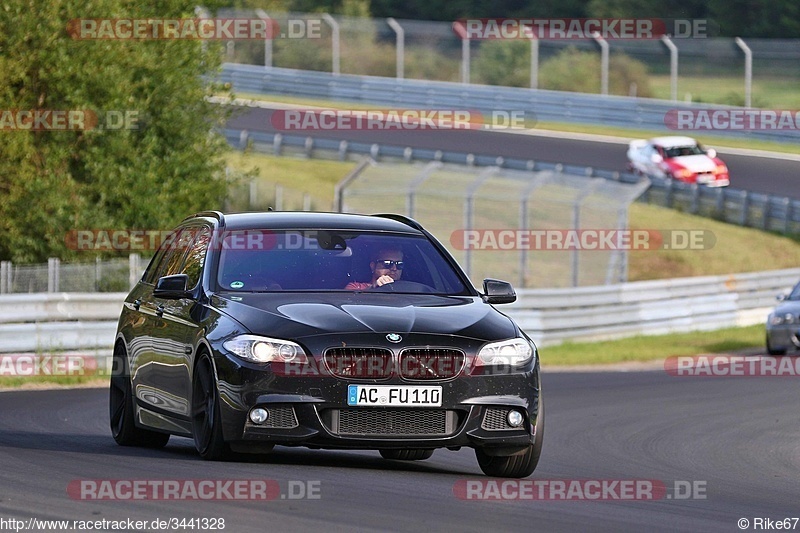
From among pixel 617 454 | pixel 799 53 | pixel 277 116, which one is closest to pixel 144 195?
pixel 617 454

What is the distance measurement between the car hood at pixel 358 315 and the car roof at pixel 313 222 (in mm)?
740

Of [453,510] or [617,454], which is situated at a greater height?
[453,510]

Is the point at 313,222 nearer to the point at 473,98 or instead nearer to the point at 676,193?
the point at 676,193

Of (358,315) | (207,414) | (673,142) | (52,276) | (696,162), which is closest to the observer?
(358,315)

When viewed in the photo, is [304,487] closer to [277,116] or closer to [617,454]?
[617,454]

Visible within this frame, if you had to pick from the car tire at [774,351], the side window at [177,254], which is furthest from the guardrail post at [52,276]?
the car tire at [774,351]

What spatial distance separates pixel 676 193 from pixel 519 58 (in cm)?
1375

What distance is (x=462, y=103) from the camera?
5016 centimetres

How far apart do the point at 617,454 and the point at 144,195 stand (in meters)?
15.0

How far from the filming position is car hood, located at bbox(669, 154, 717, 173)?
43.3 m

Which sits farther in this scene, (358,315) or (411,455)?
(411,455)

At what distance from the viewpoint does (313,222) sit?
10.5 metres

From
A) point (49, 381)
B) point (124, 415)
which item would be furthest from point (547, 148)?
point (124, 415)

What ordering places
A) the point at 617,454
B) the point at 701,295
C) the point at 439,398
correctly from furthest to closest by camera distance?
the point at 701,295 < the point at 617,454 < the point at 439,398
